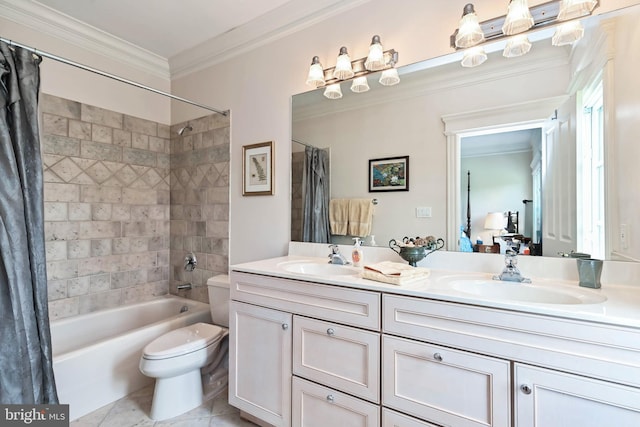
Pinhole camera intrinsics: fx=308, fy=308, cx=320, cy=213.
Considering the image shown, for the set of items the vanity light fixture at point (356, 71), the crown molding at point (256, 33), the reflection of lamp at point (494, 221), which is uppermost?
the crown molding at point (256, 33)

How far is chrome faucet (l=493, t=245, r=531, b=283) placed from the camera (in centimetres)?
131

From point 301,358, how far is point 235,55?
2.27m

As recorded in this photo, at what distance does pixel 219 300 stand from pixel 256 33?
1983 millimetres

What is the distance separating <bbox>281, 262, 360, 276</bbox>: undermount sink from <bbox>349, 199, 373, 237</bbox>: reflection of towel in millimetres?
250

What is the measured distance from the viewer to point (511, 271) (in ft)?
4.38

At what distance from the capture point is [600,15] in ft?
4.24

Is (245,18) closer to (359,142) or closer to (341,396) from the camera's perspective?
(359,142)

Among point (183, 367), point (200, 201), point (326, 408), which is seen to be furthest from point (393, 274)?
point (200, 201)

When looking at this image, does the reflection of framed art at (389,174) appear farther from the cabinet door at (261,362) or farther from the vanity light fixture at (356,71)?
the cabinet door at (261,362)

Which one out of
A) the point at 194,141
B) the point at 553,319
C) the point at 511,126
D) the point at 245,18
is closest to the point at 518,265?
the point at 553,319

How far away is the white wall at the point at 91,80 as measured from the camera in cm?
212

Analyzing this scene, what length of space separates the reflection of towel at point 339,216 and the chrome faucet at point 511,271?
0.88m

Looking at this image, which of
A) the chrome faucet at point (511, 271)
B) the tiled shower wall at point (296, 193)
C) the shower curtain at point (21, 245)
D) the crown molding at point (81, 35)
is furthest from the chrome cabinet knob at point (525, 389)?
the crown molding at point (81, 35)

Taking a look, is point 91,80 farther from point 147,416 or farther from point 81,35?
point 147,416
